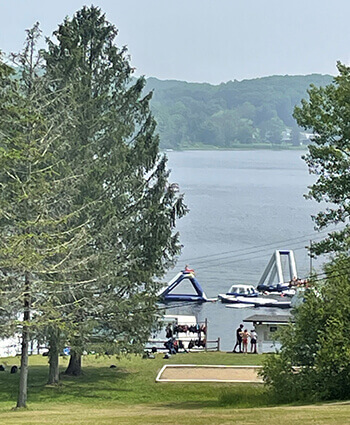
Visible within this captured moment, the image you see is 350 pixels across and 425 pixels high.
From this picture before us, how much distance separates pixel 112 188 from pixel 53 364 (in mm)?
5305

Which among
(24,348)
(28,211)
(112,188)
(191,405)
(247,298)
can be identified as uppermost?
(112,188)

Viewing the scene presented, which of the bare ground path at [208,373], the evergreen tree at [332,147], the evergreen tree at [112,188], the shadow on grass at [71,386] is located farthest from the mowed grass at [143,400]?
the evergreen tree at [332,147]

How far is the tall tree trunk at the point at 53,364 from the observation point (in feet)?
77.2

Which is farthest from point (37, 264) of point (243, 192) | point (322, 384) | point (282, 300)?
point (243, 192)

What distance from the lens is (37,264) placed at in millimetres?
19203

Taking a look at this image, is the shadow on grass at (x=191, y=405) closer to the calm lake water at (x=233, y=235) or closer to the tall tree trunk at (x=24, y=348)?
the tall tree trunk at (x=24, y=348)

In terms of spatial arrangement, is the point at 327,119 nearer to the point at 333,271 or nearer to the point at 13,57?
the point at 333,271

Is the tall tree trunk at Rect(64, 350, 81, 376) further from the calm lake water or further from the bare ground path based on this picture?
the calm lake water

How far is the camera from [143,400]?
21.8 metres

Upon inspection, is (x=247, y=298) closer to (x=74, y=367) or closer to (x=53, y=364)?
(x=74, y=367)

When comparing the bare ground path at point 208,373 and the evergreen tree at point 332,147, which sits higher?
the evergreen tree at point 332,147

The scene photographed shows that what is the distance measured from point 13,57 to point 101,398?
9.09 meters

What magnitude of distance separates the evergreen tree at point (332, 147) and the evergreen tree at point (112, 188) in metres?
5.26

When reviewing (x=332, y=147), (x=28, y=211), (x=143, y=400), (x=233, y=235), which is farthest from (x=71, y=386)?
(x=233, y=235)
